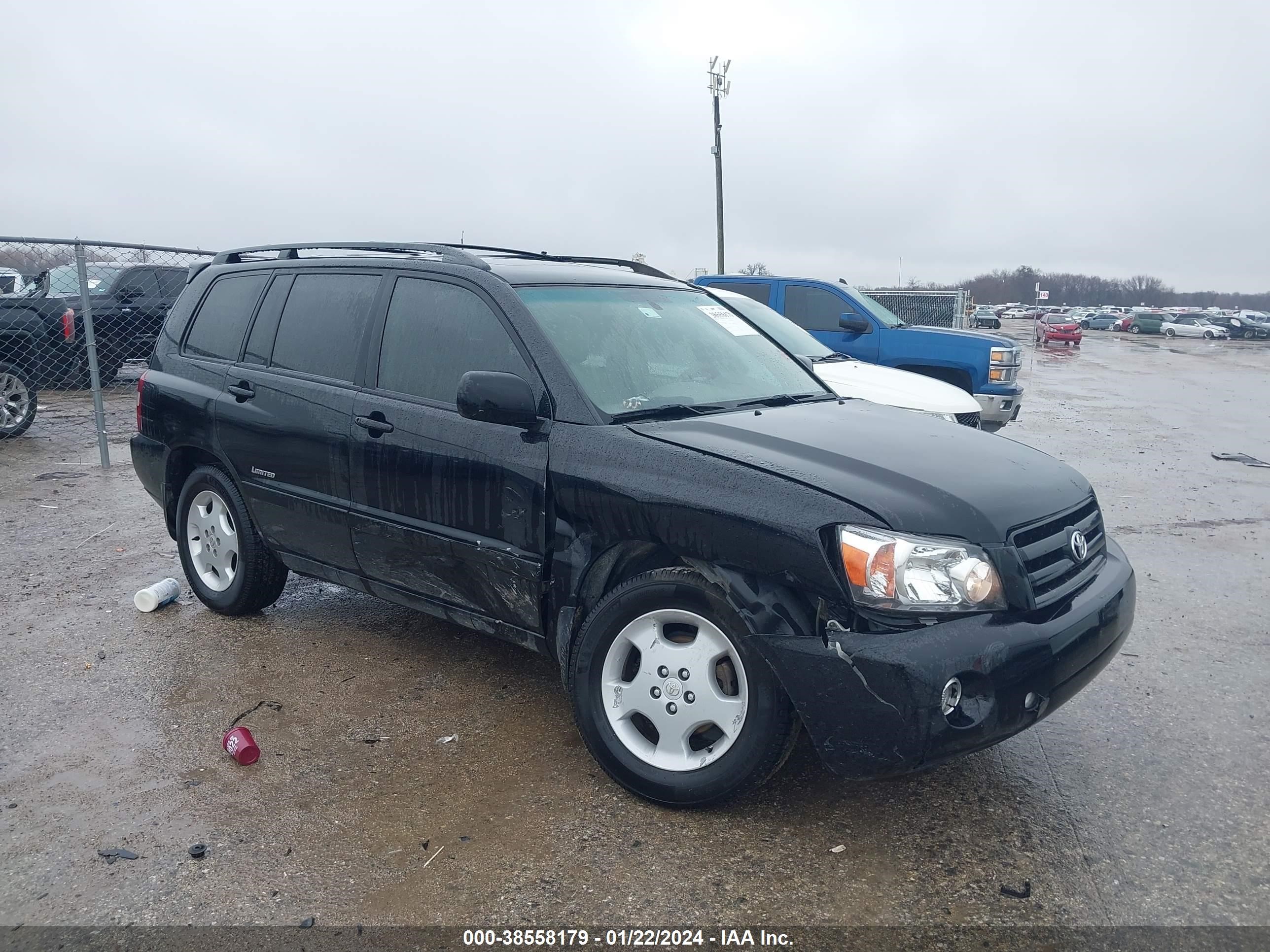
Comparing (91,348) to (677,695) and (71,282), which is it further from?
(677,695)

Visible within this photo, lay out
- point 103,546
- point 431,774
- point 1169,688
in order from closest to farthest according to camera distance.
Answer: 1. point 431,774
2. point 1169,688
3. point 103,546

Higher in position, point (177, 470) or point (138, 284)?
point (138, 284)

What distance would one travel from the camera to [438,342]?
4027mm

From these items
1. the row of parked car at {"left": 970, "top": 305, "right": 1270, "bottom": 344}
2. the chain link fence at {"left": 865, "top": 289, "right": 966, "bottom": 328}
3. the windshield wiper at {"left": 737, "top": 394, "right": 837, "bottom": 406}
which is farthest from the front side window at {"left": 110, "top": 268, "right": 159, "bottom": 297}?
the row of parked car at {"left": 970, "top": 305, "right": 1270, "bottom": 344}

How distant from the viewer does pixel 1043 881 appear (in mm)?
2896

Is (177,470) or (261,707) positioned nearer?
(261,707)

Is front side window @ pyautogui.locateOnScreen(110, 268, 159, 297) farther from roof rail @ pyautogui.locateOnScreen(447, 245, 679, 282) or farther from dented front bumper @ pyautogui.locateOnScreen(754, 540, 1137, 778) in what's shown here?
dented front bumper @ pyautogui.locateOnScreen(754, 540, 1137, 778)

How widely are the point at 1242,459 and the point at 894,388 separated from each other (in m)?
4.83

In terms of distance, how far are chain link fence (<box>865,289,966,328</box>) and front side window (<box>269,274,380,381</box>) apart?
14399mm

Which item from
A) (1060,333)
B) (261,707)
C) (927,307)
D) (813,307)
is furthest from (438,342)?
(1060,333)

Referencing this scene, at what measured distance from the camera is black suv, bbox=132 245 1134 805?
285 centimetres

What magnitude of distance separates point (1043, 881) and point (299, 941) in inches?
83.1

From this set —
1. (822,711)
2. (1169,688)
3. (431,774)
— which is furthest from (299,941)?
(1169,688)

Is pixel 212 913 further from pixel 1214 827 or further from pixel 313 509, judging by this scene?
pixel 1214 827
